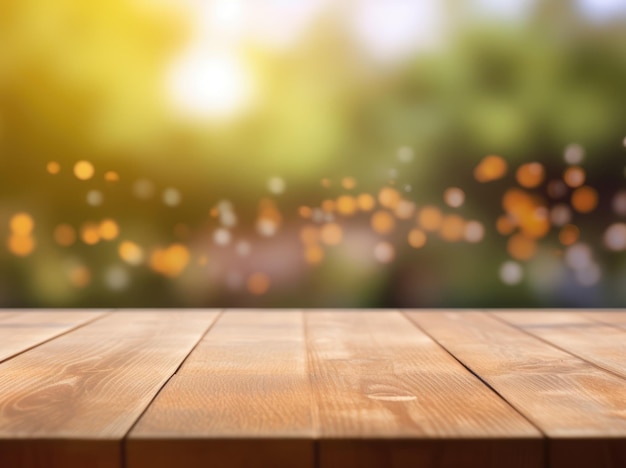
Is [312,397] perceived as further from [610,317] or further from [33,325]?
[610,317]

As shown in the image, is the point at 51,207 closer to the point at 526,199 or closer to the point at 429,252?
the point at 429,252

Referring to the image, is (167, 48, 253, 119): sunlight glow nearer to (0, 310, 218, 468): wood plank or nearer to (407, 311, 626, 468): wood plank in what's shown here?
(0, 310, 218, 468): wood plank

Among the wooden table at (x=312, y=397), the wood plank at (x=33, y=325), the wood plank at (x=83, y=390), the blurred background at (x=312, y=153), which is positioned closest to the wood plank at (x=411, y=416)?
the wooden table at (x=312, y=397)

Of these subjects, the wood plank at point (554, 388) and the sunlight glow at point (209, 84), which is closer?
the wood plank at point (554, 388)

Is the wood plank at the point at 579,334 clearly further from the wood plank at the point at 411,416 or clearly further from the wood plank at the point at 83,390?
the wood plank at the point at 83,390

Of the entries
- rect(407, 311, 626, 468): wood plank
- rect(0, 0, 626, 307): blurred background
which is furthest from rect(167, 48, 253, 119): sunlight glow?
rect(407, 311, 626, 468): wood plank
